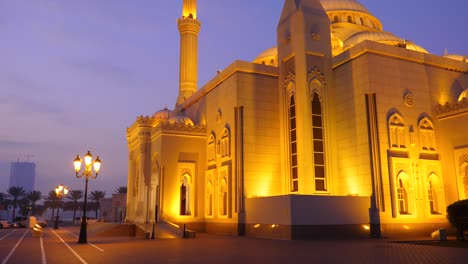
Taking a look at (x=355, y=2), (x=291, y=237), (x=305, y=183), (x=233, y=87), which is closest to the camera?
(x=291, y=237)

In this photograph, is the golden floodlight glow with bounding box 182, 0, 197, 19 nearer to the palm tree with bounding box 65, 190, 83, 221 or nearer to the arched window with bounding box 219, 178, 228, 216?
the arched window with bounding box 219, 178, 228, 216

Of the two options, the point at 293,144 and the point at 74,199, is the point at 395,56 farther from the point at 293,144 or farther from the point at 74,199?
the point at 74,199

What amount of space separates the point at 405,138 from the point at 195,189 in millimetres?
14205

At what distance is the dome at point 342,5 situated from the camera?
126 feet

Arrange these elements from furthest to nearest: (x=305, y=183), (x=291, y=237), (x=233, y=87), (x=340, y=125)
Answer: (x=233, y=87) → (x=340, y=125) → (x=305, y=183) → (x=291, y=237)

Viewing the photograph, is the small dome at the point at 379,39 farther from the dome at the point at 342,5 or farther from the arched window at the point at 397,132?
the arched window at the point at 397,132

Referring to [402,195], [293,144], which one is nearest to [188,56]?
[293,144]

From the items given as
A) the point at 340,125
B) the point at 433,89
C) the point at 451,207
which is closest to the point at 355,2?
the point at 433,89

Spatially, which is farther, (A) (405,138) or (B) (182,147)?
(B) (182,147)

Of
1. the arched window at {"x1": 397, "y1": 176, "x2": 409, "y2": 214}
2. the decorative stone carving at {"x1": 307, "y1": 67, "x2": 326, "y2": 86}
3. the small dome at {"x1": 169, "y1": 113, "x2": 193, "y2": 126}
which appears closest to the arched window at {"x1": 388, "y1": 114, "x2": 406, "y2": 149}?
the arched window at {"x1": 397, "y1": 176, "x2": 409, "y2": 214}

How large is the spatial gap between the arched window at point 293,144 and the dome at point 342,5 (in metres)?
16.3

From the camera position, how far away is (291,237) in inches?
813

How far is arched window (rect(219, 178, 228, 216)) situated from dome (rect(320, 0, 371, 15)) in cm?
1988

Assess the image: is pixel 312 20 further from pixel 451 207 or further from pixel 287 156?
pixel 451 207
